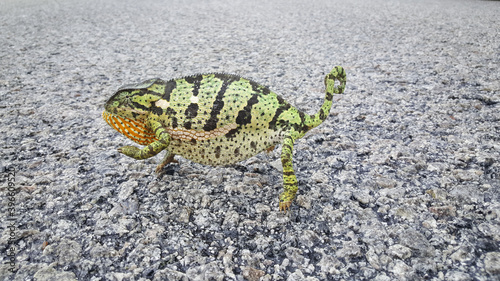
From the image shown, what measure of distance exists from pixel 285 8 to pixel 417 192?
11.6m

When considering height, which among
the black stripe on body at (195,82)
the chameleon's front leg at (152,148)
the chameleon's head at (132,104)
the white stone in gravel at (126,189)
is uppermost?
the black stripe on body at (195,82)

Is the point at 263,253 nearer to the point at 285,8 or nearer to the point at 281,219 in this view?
the point at 281,219

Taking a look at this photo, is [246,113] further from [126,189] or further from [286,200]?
[126,189]

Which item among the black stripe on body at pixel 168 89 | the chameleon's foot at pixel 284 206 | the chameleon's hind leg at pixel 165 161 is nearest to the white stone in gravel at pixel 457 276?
the chameleon's foot at pixel 284 206

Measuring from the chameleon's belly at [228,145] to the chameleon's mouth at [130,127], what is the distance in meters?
0.22

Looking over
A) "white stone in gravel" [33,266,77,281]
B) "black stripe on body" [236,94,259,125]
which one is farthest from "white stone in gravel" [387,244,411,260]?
"white stone in gravel" [33,266,77,281]

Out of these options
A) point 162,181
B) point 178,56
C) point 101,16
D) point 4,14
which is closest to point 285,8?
point 101,16

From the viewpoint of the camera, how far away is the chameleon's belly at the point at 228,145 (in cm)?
274

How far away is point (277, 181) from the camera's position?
319 centimetres

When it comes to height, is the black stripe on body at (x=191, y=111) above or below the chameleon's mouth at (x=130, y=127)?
above

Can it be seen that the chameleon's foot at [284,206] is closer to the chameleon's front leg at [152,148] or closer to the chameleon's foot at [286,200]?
the chameleon's foot at [286,200]

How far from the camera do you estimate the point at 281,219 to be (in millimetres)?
2688

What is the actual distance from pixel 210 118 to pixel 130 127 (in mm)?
692

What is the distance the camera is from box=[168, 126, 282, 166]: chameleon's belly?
274 cm
